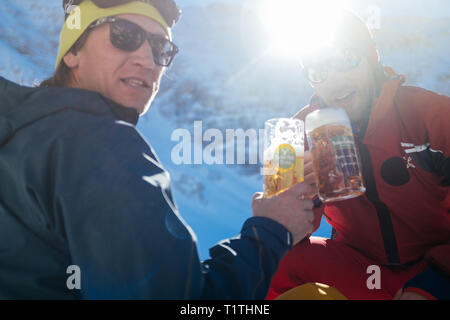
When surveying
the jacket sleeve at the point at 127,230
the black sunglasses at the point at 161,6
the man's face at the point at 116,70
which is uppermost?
the black sunglasses at the point at 161,6

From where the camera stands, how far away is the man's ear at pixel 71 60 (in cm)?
164

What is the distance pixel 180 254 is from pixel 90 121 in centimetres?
45

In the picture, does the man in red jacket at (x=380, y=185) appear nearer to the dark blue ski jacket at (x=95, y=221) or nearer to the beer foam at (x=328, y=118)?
the beer foam at (x=328, y=118)

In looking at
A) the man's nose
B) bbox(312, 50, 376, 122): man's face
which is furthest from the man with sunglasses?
bbox(312, 50, 376, 122): man's face

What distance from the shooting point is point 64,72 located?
66.1 inches

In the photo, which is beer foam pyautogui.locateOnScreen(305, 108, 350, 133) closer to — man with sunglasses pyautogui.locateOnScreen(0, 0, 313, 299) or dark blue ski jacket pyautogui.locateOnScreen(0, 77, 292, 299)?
man with sunglasses pyautogui.locateOnScreen(0, 0, 313, 299)

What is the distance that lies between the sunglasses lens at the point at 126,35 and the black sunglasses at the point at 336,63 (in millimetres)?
1068

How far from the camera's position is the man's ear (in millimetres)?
1637

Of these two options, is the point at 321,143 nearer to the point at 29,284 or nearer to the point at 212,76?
the point at 29,284

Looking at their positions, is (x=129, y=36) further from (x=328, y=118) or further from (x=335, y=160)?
(x=335, y=160)

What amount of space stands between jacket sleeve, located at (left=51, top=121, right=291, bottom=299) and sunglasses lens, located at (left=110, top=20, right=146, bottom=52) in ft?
2.66

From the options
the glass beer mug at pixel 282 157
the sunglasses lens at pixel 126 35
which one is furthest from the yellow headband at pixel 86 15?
the glass beer mug at pixel 282 157

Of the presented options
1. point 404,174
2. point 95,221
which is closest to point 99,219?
point 95,221

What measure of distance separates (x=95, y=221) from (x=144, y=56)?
42.6 inches
